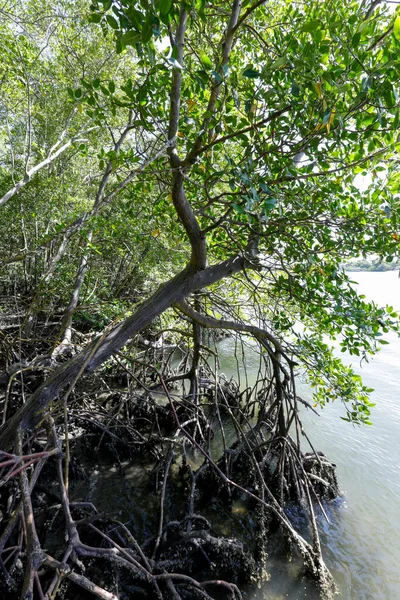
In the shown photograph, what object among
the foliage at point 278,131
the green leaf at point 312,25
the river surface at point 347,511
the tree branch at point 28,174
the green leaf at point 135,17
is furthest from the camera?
the tree branch at point 28,174

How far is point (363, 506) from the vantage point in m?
4.44

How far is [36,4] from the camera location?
5.33 metres

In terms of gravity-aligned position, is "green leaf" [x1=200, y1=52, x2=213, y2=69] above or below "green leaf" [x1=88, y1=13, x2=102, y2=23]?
above

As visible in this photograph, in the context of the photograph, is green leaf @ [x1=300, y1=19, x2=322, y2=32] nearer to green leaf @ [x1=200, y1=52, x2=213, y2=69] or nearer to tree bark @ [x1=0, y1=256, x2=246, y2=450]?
green leaf @ [x1=200, y1=52, x2=213, y2=69]

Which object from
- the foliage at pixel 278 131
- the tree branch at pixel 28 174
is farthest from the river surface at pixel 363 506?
the tree branch at pixel 28 174

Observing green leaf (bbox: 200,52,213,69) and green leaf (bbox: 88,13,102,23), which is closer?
green leaf (bbox: 88,13,102,23)

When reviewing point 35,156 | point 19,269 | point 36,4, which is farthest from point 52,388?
point 35,156

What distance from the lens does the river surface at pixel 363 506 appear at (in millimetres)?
3262

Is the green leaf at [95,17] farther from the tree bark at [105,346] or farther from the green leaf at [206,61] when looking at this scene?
the tree bark at [105,346]

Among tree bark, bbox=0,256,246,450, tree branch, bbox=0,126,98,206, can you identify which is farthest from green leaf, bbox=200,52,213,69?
tree branch, bbox=0,126,98,206

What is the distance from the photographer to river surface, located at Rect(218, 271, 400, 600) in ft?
10.7

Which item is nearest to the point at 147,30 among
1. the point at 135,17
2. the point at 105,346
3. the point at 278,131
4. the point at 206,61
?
the point at 135,17

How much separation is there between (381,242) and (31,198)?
7745 mm

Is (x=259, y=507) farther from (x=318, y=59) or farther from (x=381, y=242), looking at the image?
(x=318, y=59)
